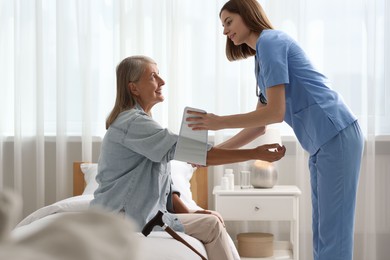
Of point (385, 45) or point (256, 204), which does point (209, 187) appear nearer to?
point (256, 204)

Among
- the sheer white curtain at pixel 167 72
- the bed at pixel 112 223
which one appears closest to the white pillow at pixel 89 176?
the bed at pixel 112 223

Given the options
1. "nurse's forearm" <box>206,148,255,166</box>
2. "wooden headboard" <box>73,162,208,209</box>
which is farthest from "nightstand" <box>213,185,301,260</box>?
"nurse's forearm" <box>206,148,255,166</box>

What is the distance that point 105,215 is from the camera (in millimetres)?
500

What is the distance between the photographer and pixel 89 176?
3695 mm

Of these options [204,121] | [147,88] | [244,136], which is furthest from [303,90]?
[147,88]

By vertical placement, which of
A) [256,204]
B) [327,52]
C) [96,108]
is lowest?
[256,204]

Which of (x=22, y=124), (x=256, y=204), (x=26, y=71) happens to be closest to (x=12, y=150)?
(x=22, y=124)

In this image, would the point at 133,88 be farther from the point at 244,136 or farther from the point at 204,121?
the point at 244,136

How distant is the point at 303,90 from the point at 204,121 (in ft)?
1.22

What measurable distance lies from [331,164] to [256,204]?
52.9 inches

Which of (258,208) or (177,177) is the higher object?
(177,177)

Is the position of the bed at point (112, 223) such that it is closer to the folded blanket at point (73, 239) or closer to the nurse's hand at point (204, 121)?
the folded blanket at point (73, 239)

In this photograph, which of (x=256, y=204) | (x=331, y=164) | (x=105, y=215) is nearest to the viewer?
(x=105, y=215)

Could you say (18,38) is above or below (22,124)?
above
